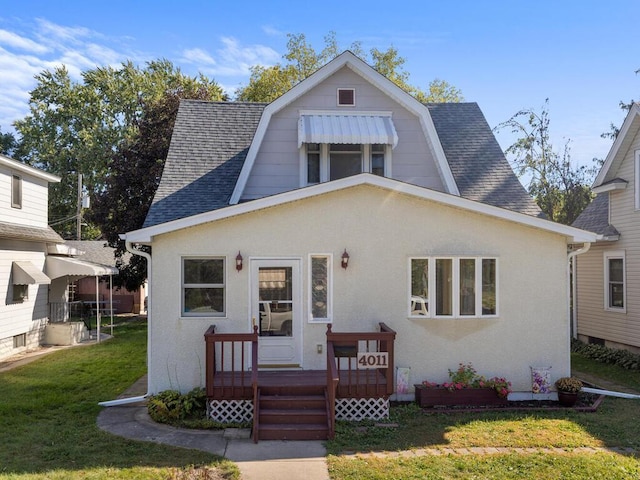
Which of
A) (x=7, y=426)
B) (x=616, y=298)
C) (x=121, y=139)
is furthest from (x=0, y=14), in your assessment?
(x=616, y=298)

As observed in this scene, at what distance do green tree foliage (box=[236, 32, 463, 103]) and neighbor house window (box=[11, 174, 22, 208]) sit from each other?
15.7 metres

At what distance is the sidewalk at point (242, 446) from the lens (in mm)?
6383

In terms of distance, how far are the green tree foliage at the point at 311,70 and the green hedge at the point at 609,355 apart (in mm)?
18266

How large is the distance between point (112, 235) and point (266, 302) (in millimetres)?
14683

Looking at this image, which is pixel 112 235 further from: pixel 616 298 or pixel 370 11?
pixel 616 298

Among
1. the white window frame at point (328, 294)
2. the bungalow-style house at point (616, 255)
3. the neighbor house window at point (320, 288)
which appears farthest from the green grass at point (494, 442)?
the bungalow-style house at point (616, 255)

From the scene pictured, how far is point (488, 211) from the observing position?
364 inches

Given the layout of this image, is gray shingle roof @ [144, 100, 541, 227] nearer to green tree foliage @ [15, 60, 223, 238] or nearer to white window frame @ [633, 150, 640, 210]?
white window frame @ [633, 150, 640, 210]

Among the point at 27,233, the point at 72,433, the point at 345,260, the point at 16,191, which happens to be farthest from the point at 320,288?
the point at 16,191

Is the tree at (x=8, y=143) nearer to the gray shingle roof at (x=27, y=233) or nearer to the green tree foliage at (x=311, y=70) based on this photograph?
the green tree foliage at (x=311, y=70)

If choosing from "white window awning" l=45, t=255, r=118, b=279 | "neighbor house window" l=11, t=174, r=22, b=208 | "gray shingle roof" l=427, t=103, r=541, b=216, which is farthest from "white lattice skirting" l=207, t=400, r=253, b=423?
"neighbor house window" l=11, t=174, r=22, b=208

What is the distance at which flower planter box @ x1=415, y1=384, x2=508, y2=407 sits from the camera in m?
8.91

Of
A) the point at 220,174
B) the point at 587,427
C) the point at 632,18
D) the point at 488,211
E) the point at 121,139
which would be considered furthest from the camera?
the point at 121,139

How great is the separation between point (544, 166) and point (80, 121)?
32.0m
